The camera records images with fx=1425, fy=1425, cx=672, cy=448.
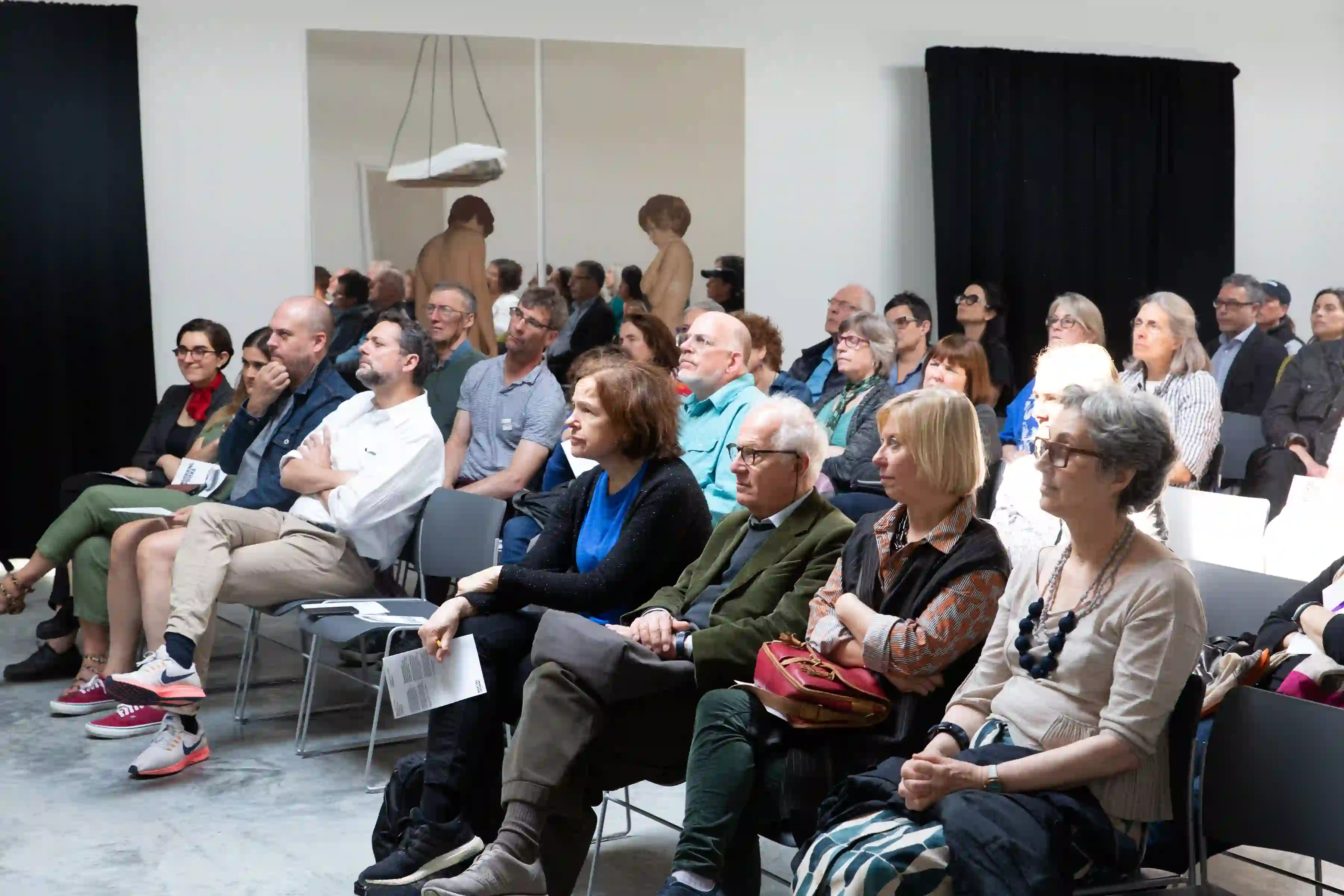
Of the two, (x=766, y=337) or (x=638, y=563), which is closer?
(x=638, y=563)

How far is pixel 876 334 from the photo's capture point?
5711 millimetres

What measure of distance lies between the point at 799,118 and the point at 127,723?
554 centimetres

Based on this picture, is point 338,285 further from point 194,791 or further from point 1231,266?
point 1231,266

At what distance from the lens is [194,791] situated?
388 cm

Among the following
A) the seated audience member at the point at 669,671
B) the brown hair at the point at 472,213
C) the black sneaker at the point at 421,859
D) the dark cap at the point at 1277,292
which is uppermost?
the brown hair at the point at 472,213

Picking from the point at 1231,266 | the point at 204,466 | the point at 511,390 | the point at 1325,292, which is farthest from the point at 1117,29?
the point at 204,466

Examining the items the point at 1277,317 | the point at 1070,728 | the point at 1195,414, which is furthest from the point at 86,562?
the point at 1277,317

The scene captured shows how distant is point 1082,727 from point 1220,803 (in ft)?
0.75

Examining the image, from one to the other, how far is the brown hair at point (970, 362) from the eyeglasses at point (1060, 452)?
3145 mm

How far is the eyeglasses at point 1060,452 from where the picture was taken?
2.29 metres

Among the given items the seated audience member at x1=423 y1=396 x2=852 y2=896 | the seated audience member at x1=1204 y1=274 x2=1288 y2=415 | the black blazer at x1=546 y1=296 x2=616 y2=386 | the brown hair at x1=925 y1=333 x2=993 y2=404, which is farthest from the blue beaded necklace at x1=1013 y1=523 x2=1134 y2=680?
the seated audience member at x1=1204 y1=274 x2=1288 y2=415

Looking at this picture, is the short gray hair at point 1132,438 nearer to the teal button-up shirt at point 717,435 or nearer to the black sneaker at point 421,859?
the black sneaker at point 421,859

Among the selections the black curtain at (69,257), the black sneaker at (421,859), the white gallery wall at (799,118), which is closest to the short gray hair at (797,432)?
the black sneaker at (421,859)

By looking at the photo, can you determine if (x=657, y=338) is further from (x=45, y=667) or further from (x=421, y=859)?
(x=421, y=859)
